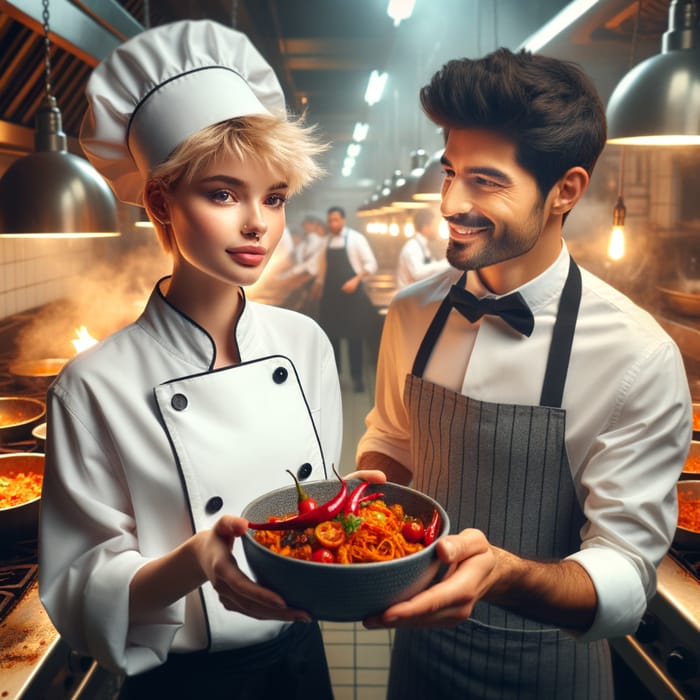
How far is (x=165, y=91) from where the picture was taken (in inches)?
50.2

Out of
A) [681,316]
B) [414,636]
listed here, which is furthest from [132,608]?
[681,316]

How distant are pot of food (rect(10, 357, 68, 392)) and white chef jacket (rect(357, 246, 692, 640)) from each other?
2.18m

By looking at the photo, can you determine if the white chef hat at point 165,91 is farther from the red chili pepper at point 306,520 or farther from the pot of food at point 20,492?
the pot of food at point 20,492

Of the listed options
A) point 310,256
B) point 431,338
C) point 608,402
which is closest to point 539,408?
point 608,402

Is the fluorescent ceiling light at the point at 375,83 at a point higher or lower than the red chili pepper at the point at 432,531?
higher

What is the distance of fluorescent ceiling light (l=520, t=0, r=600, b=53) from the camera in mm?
3233

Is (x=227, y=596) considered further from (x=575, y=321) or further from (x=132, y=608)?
(x=575, y=321)

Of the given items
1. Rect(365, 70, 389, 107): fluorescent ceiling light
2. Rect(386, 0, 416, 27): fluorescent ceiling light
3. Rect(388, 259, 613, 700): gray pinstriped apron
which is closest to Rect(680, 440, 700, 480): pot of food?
Rect(388, 259, 613, 700): gray pinstriped apron

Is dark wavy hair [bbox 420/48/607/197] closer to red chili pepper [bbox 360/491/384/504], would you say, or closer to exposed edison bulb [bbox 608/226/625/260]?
red chili pepper [bbox 360/491/384/504]

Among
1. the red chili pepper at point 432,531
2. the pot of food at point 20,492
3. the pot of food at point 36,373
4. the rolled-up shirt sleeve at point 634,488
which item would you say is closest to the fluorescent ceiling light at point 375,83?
the pot of food at point 36,373

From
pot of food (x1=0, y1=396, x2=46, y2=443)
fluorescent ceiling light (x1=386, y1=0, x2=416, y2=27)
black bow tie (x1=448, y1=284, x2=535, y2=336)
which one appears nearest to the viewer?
black bow tie (x1=448, y1=284, x2=535, y2=336)

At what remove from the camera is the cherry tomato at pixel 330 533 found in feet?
3.57

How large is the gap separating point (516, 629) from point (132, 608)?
0.84 metres

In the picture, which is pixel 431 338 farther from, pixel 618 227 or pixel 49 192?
pixel 618 227
